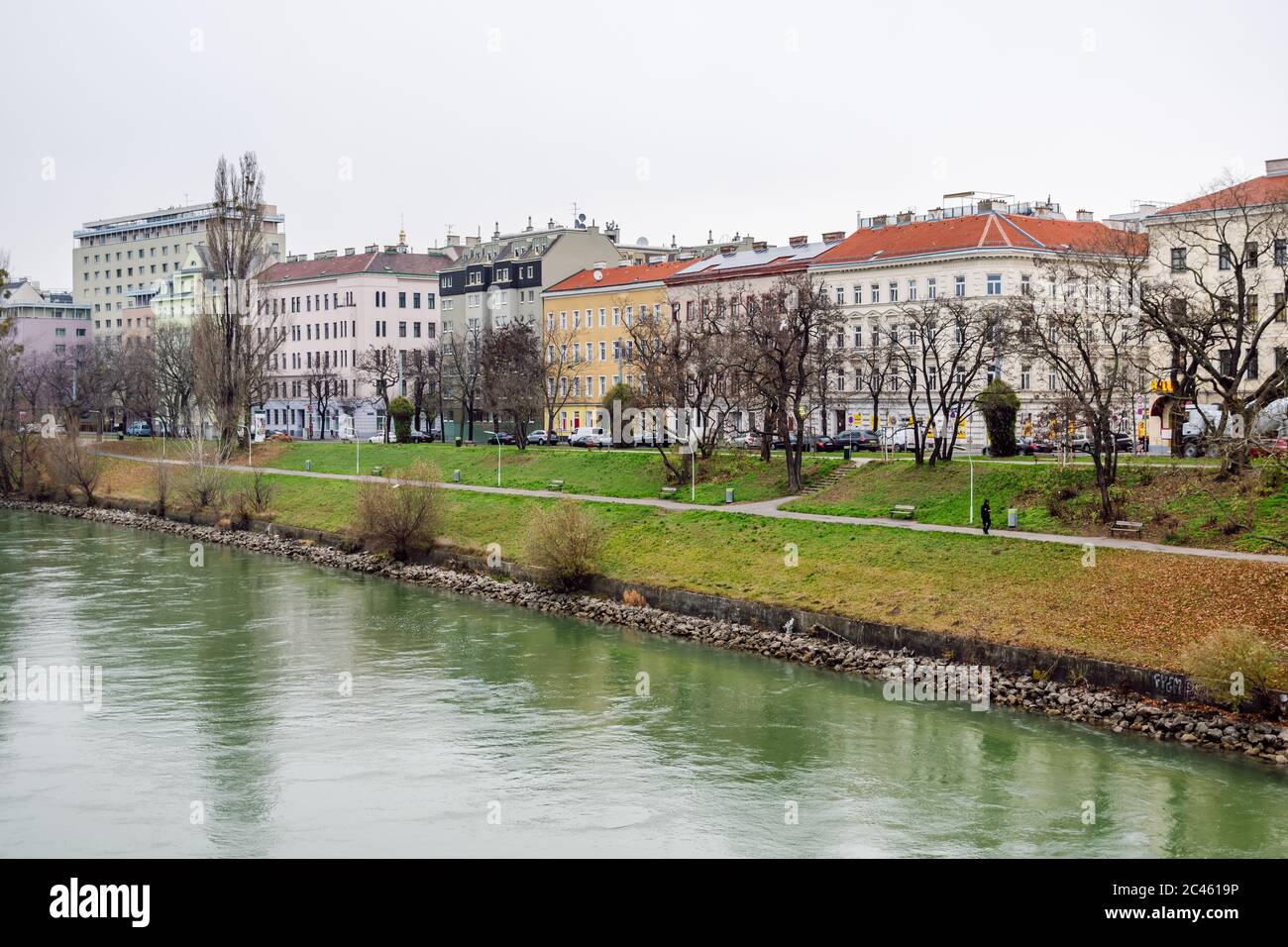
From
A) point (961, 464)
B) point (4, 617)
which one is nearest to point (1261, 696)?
point (961, 464)

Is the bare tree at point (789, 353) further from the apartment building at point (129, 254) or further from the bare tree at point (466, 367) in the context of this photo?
the apartment building at point (129, 254)

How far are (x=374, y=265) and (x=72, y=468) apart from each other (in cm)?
3894

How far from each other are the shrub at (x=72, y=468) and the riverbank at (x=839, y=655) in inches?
721

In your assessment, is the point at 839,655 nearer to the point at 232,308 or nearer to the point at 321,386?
the point at 232,308

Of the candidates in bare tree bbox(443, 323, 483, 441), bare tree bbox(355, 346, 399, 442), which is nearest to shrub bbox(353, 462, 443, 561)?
bare tree bbox(443, 323, 483, 441)

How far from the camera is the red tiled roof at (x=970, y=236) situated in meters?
63.8

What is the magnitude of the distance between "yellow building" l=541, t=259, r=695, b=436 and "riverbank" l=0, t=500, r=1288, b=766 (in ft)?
109

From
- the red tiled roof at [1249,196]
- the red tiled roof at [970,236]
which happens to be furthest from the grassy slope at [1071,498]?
the red tiled roof at [970,236]

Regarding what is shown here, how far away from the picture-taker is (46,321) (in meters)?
150

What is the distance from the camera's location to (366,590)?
1686 inches

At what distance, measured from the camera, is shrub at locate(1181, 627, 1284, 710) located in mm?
24047

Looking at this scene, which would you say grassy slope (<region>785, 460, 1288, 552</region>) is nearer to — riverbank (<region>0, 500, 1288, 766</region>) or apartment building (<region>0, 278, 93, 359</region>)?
riverbank (<region>0, 500, 1288, 766</region>)
